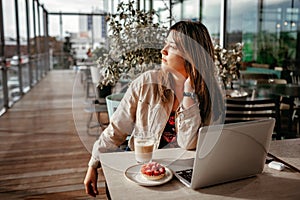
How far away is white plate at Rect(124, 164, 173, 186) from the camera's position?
39.0 inches

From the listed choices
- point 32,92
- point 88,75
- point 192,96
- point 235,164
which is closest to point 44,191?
point 192,96

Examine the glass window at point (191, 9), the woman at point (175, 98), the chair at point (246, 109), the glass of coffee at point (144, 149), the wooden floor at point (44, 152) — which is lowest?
the wooden floor at point (44, 152)

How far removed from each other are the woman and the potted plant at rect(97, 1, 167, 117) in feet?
2.20

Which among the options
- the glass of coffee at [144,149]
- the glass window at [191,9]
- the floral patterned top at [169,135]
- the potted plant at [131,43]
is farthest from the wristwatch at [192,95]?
the glass window at [191,9]

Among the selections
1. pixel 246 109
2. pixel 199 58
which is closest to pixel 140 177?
pixel 199 58

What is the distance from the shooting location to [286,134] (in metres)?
3.58

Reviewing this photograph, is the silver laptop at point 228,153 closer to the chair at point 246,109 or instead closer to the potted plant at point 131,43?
the potted plant at point 131,43

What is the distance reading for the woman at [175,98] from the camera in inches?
52.4

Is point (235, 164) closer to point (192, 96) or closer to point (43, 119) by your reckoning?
point (192, 96)

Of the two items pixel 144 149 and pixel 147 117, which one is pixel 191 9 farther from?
pixel 144 149

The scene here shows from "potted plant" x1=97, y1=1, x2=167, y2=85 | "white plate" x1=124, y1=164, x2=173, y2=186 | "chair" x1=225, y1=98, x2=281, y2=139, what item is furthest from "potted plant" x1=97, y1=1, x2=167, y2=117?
"white plate" x1=124, y1=164, x2=173, y2=186

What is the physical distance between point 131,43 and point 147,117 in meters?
0.94

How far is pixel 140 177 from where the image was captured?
1031 mm

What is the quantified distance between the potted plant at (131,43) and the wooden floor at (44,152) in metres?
0.31
